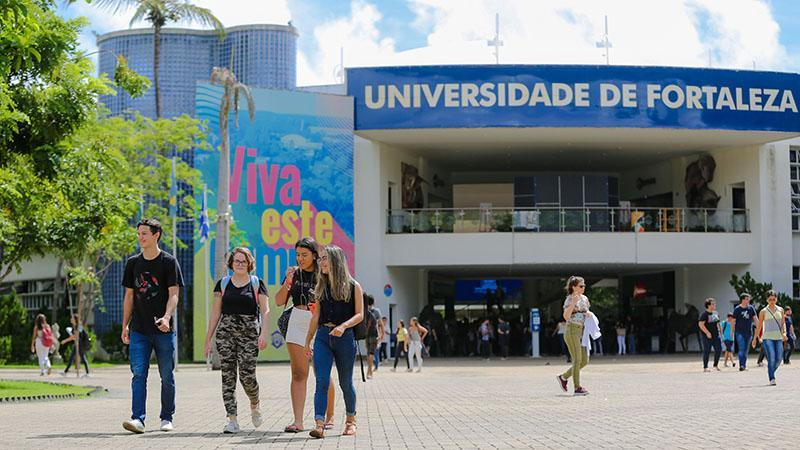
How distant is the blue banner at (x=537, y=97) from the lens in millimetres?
40906

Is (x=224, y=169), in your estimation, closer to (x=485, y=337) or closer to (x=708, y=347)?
(x=485, y=337)

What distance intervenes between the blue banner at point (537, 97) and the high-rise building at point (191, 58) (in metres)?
15.4

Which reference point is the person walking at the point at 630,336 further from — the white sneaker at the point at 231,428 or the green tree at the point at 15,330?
the white sneaker at the point at 231,428

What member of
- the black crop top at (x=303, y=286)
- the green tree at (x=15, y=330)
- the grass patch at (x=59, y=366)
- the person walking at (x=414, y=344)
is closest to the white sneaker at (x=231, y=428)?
the black crop top at (x=303, y=286)

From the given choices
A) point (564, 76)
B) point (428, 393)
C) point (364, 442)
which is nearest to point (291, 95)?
point (564, 76)

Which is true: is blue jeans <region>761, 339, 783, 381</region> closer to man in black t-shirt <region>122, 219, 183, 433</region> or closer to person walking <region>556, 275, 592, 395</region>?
person walking <region>556, 275, 592, 395</region>

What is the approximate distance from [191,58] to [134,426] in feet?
156

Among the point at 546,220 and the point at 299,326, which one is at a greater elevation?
the point at 546,220

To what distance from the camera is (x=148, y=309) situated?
12055 millimetres

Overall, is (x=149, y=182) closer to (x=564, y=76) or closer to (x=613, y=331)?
(x=564, y=76)

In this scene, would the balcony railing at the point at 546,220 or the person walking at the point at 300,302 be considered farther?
the balcony railing at the point at 546,220

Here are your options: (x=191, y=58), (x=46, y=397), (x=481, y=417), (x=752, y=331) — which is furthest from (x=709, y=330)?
(x=191, y=58)

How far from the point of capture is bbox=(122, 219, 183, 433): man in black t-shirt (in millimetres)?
12016

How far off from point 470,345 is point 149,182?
1472 cm
